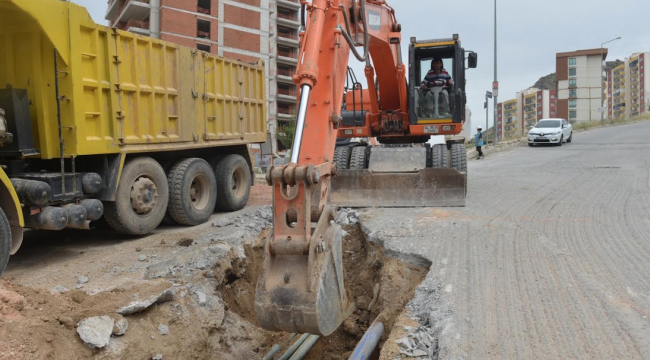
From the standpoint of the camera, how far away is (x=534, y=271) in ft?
15.9

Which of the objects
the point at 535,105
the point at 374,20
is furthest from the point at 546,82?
the point at 374,20

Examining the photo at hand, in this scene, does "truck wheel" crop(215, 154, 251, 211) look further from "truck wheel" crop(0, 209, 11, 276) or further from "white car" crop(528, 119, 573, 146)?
"white car" crop(528, 119, 573, 146)

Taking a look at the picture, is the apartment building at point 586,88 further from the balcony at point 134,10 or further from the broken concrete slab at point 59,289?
the broken concrete slab at point 59,289

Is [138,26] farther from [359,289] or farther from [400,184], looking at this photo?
[359,289]

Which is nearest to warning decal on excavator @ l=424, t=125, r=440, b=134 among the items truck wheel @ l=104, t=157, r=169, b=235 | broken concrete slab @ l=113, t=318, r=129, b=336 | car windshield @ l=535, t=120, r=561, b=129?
truck wheel @ l=104, t=157, r=169, b=235

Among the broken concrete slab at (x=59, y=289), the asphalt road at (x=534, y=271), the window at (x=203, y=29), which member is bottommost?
the broken concrete slab at (x=59, y=289)

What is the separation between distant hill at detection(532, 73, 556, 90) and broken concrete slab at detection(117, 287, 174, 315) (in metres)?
133

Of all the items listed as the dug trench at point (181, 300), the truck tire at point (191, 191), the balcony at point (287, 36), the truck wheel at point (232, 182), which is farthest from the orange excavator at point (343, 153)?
the balcony at point (287, 36)

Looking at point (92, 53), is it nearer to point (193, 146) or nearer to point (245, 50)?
point (193, 146)

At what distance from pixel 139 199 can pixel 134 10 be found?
41.0 meters

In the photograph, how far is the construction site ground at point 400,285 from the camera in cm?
379

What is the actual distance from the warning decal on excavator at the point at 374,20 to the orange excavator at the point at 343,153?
0.12 ft

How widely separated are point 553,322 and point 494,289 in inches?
28.0

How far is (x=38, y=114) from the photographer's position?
6.21 m
